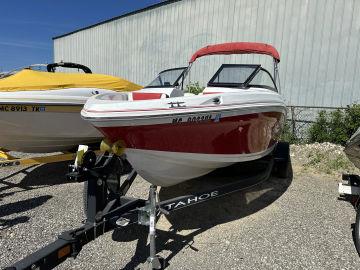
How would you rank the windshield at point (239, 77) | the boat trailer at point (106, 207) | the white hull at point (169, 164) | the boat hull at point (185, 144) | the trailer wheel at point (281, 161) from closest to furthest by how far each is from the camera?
the boat trailer at point (106, 207) < the boat hull at point (185, 144) < the white hull at point (169, 164) < the windshield at point (239, 77) < the trailer wheel at point (281, 161)

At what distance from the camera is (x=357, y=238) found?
3.21m

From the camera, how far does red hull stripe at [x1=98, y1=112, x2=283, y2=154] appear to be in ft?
10.2

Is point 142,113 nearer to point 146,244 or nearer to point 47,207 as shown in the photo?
point 146,244

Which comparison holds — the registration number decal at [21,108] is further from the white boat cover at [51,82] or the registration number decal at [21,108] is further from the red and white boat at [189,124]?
the red and white boat at [189,124]

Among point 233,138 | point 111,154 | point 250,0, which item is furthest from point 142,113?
point 250,0

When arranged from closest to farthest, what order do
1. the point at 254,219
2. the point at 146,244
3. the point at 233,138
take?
1. the point at 146,244
2. the point at 233,138
3. the point at 254,219

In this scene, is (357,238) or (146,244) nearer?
(357,238)

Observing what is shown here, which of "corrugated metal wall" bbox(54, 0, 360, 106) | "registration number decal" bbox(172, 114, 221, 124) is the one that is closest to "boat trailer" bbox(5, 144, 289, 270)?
"registration number decal" bbox(172, 114, 221, 124)

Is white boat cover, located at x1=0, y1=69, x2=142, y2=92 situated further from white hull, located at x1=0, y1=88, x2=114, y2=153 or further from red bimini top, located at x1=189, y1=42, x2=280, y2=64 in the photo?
red bimini top, located at x1=189, y1=42, x2=280, y2=64

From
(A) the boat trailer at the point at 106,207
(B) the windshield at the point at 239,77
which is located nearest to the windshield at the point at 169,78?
(B) the windshield at the point at 239,77

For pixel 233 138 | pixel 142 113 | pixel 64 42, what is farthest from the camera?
pixel 64 42

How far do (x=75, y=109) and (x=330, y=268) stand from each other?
3916 mm

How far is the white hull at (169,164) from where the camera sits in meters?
3.26

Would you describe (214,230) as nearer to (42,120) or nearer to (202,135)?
(202,135)
